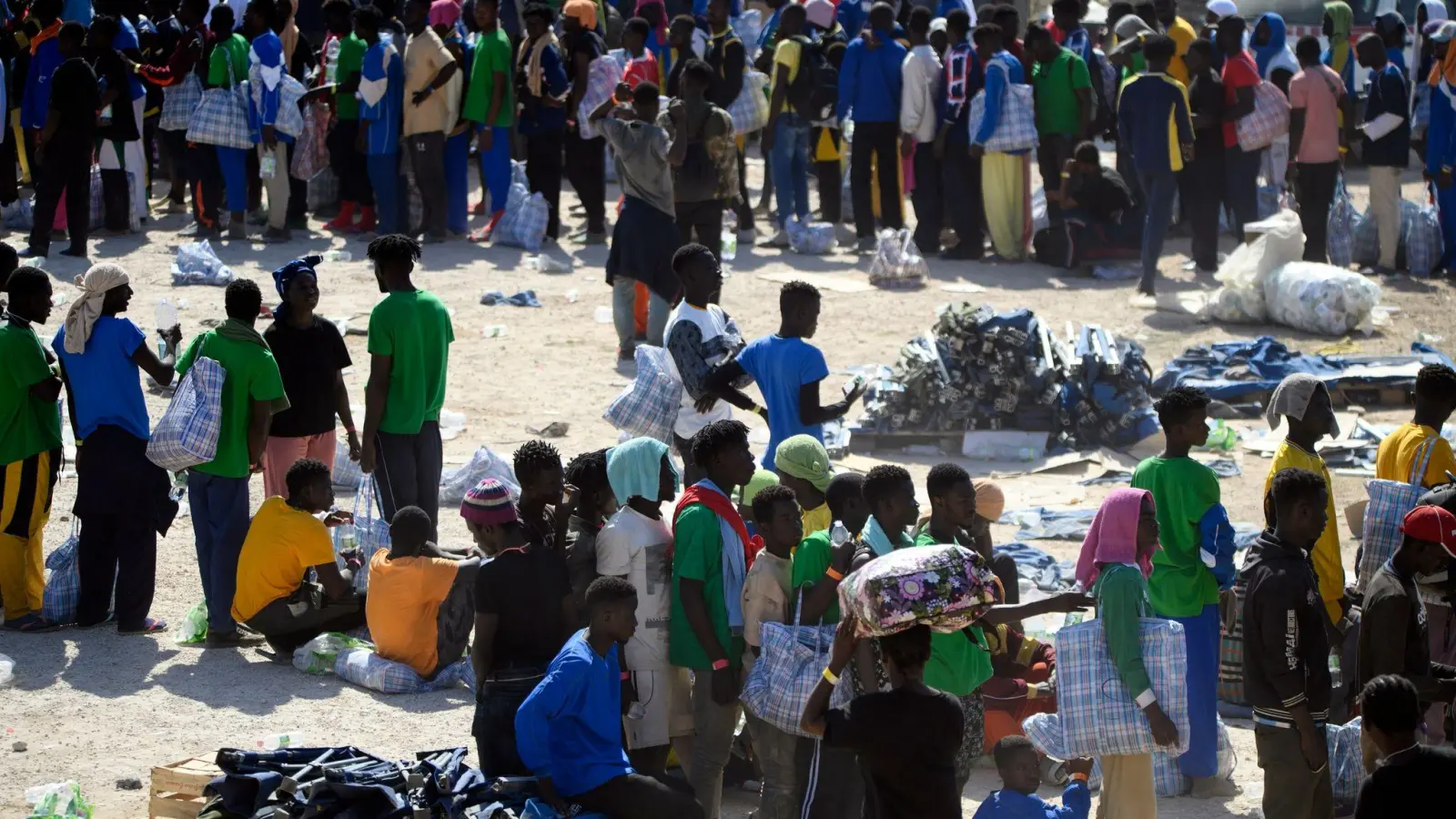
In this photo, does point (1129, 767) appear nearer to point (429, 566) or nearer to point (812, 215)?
point (429, 566)

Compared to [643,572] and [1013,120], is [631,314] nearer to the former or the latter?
[1013,120]

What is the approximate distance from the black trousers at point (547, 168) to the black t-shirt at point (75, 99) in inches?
149

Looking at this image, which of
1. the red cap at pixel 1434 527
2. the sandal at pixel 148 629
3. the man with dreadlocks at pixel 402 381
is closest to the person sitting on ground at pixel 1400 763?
the red cap at pixel 1434 527

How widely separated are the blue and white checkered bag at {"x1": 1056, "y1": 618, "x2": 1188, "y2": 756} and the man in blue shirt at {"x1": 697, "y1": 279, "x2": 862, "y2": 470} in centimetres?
221

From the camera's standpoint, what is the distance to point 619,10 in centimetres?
2159

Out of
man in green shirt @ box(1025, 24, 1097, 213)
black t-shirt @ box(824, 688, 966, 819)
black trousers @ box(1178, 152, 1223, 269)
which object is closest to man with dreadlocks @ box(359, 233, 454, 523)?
black t-shirt @ box(824, 688, 966, 819)

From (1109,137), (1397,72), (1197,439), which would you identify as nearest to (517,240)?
(1109,137)

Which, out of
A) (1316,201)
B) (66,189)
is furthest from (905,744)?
(1316,201)

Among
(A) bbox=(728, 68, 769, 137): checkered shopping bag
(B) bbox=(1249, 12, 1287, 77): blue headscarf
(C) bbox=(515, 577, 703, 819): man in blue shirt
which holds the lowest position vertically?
(C) bbox=(515, 577, 703, 819): man in blue shirt

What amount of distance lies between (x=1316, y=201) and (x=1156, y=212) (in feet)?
6.01

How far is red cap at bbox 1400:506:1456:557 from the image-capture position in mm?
6016

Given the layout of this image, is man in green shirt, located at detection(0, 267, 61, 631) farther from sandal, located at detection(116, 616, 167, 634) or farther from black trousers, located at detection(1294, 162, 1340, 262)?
black trousers, located at detection(1294, 162, 1340, 262)

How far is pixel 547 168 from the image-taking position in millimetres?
16250

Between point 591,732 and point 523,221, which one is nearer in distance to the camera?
point 591,732
